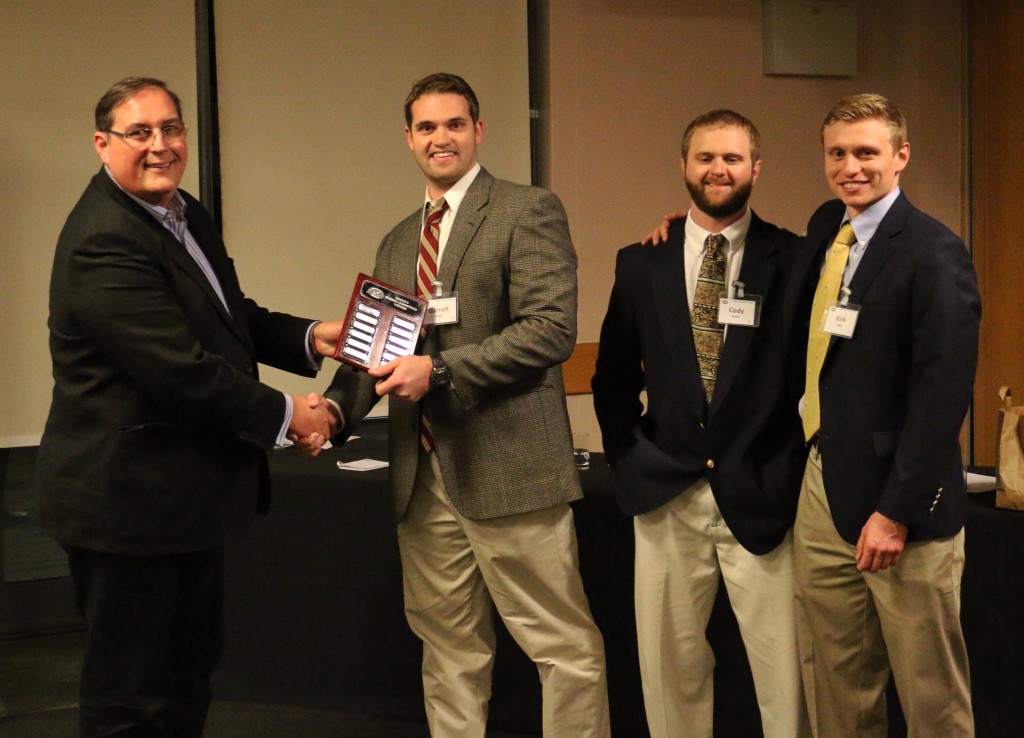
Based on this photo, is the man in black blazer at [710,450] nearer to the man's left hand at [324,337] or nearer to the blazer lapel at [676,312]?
the blazer lapel at [676,312]

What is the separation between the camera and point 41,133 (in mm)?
4129

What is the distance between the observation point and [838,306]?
2178 mm

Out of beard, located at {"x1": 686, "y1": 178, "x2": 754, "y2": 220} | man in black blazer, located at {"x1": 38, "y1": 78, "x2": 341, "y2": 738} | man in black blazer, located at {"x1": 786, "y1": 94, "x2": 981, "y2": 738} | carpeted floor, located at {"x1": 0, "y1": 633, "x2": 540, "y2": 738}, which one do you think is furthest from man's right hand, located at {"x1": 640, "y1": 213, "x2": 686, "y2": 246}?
carpeted floor, located at {"x1": 0, "y1": 633, "x2": 540, "y2": 738}

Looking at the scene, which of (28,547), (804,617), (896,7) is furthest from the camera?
(896,7)

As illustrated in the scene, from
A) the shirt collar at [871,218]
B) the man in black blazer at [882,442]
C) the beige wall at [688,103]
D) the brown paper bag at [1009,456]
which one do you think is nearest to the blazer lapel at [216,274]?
the man in black blazer at [882,442]

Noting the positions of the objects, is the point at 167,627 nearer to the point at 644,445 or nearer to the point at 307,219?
the point at 644,445

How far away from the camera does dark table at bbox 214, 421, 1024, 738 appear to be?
2.92 metres

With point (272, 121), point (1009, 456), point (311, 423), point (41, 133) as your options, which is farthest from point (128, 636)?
point (272, 121)

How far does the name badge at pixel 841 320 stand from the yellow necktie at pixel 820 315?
4 centimetres

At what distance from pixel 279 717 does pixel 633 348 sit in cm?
172

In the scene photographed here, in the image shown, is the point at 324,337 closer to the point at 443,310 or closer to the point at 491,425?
the point at 443,310

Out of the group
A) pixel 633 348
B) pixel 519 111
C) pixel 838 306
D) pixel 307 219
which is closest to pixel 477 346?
pixel 633 348

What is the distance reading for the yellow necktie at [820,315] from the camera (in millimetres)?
2225

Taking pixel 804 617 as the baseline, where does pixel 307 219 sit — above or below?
above
